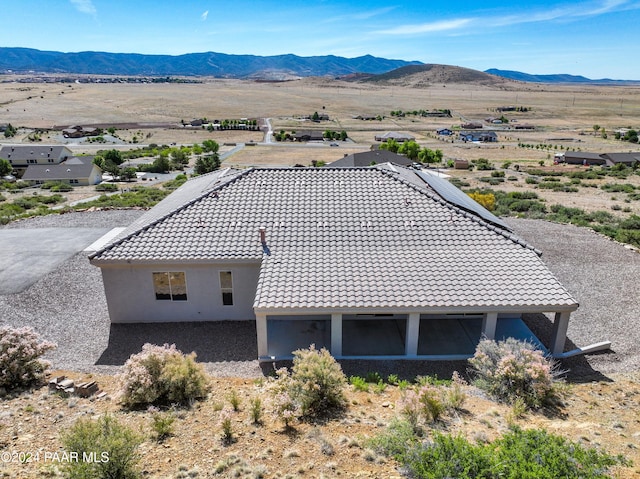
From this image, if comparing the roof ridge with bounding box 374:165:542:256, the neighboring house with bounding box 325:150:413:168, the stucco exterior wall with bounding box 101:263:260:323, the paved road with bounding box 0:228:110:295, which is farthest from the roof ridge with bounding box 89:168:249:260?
the neighboring house with bounding box 325:150:413:168

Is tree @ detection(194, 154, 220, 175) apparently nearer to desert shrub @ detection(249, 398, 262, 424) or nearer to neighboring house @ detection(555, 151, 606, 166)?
neighboring house @ detection(555, 151, 606, 166)

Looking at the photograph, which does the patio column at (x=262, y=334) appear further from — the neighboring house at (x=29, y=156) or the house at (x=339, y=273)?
the neighboring house at (x=29, y=156)

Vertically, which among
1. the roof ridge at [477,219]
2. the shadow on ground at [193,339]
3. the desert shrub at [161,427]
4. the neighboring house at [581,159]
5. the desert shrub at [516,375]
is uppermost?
the roof ridge at [477,219]

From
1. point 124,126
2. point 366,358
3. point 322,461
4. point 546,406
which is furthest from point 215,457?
point 124,126

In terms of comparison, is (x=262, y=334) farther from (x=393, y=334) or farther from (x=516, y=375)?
(x=516, y=375)

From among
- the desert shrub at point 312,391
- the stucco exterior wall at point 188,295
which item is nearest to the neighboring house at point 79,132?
the stucco exterior wall at point 188,295

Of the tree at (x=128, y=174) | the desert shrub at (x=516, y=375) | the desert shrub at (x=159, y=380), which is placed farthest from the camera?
the tree at (x=128, y=174)

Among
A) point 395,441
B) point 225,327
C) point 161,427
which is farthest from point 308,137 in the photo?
point 395,441
